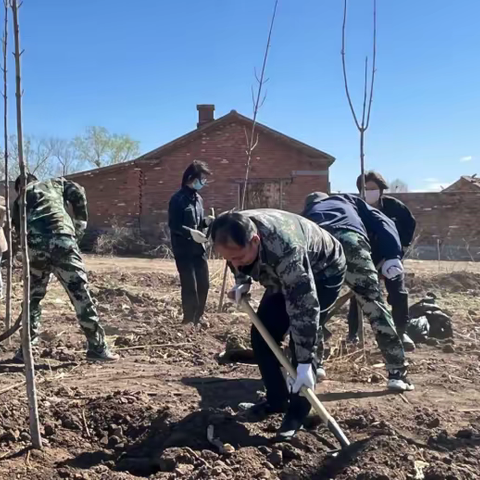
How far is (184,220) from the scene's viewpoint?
618cm

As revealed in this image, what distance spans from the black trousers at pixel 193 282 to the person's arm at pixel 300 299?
3182 millimetres

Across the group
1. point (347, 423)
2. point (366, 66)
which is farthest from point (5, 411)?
point (366, 66)

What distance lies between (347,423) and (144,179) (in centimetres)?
1719

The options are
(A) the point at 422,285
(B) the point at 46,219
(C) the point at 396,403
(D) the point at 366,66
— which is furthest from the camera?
(A) the point at 422,285

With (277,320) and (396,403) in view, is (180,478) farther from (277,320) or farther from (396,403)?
(396,403)

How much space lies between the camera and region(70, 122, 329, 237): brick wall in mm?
19672

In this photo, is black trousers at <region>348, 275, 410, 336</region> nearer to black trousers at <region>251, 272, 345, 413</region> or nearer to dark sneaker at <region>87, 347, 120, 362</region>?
black trousers at <region>251, 272, 345, 413</region>

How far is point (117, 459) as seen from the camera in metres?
3.19

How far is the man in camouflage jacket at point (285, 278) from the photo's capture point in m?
2.93

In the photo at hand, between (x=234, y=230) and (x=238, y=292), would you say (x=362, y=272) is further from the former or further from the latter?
(x=234, y=230)

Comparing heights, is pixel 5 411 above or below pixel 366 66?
below

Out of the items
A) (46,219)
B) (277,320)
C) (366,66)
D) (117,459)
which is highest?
(366,66)

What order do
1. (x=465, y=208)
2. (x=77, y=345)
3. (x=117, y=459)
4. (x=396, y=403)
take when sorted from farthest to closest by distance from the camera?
(x=465, y=208) → (x=77, y=345) → (x=396, y=403) → (x=117, y=459)

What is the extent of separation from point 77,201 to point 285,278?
2.74 metres
